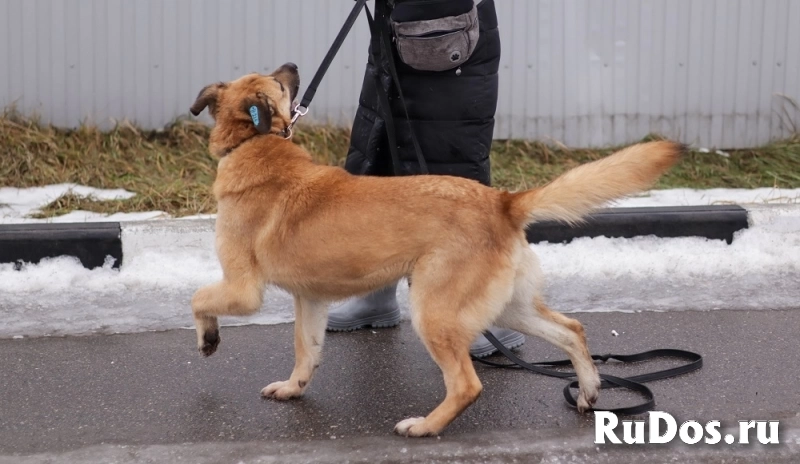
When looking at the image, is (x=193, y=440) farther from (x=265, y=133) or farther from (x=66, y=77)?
(x=66, y=77)

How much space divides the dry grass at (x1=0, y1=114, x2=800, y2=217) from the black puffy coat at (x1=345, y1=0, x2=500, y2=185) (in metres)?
2.24

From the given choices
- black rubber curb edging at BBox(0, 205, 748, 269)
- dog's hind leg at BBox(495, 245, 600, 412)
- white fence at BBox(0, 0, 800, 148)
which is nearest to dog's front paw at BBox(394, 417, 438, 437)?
dog's hind leg at BBox(495, 245, 600, 412)

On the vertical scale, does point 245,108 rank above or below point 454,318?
above

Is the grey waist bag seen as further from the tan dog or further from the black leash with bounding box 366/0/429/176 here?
the tan dog

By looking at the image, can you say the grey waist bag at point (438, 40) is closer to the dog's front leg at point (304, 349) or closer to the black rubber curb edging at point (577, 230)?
the dog's front leg at point (304, 349)

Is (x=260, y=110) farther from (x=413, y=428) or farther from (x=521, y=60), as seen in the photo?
(x=521, y=60)

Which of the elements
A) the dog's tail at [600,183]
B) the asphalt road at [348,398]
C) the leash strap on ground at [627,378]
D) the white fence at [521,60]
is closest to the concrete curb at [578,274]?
the asphalt road at [348,398]

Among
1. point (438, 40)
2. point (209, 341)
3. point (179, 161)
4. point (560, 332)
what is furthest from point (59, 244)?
point (560, 332)

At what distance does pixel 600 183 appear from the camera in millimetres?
3635

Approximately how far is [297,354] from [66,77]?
12.5ft

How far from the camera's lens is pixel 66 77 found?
7.12 m

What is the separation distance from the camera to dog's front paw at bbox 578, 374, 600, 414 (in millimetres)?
3936

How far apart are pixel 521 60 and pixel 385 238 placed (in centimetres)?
396

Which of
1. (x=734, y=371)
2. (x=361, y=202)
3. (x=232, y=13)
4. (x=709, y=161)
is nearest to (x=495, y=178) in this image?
(x=709, y=161)
